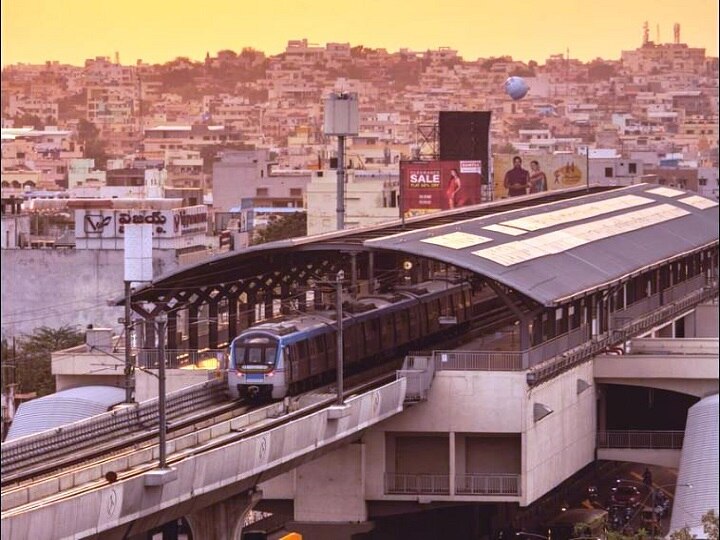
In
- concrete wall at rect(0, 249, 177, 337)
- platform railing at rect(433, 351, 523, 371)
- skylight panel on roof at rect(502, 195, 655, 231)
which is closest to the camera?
platform railing at rect(433, 351, 523, 371)

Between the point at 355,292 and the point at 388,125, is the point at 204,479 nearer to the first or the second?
the point at 355,292

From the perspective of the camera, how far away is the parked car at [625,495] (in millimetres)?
35594

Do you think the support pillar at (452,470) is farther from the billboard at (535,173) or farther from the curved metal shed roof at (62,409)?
the billboard at (535,173)

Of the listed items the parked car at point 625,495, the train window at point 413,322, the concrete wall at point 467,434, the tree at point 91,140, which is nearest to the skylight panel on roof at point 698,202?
the parked car at point 625,495

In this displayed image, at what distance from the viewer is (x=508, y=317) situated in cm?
4241

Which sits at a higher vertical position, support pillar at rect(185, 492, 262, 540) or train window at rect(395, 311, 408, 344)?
train window at rect(395, 311, 408, 344)

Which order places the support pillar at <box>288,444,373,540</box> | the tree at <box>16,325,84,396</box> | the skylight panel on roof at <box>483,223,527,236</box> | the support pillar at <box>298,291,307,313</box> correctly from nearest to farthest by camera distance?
the support pillar at <box>288,444,373,540</box>, the support pillar at <box>298,291,307,313</box>, the skylight panel on roof at <box>483,223,527,236</box>, the tree at <box>16,325,84,396</box>

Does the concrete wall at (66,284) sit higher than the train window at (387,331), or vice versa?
→ the train window at (387,331)

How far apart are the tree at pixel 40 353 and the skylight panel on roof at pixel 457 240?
19.8 m

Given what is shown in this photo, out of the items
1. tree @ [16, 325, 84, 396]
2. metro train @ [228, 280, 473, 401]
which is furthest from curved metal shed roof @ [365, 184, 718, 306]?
tree @ [16, 325, 84, 396]

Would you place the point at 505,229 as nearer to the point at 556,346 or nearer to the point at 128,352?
the point at 556,346

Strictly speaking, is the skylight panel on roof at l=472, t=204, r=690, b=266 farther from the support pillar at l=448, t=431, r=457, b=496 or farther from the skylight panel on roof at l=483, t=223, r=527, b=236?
the support pillar at l=448, t=431, r=457, b=496

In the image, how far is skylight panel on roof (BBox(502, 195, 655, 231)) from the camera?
40969 mm

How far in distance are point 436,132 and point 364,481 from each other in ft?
165
